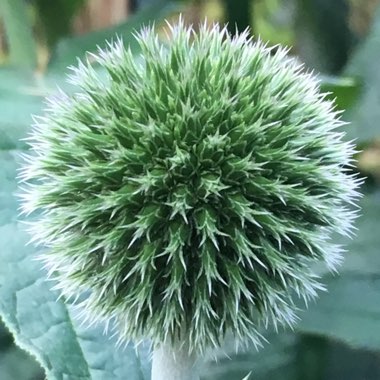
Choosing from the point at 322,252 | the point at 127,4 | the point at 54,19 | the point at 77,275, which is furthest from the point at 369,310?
the point at 127,4

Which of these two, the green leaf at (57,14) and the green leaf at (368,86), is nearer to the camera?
the green leaf at (368,86)

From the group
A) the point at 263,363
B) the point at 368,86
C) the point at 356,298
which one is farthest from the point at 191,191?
the point at 368,86

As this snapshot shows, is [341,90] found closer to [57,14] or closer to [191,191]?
[191,191]

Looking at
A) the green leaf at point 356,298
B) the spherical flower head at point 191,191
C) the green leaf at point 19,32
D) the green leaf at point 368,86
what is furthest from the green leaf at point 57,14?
the spherical flower head at point 191,191

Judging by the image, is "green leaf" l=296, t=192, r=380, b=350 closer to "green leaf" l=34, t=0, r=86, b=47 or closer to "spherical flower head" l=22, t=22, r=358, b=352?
"spherical flower head" l=22, t=22, r=358, b=352

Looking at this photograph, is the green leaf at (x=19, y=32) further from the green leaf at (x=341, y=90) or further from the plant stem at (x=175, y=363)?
the plant stem at (x=175, y=363)

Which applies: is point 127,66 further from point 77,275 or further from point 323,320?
point 323,320
